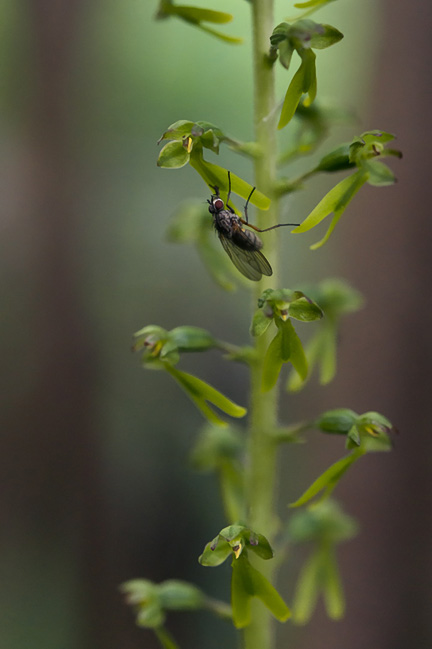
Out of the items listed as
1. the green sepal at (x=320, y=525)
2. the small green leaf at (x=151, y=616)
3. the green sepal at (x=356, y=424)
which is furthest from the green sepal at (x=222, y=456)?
the green sepal at (x=356, y=424)

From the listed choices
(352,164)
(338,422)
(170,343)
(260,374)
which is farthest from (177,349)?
(352,164)

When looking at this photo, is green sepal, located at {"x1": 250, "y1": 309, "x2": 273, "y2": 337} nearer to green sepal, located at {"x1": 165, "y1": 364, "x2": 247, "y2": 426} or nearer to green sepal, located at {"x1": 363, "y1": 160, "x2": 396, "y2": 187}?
green sepal, located at {"x1": 165, "y1": 364, "x2": 247, "y2": 426}

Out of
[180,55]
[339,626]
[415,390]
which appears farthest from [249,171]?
[339,626]

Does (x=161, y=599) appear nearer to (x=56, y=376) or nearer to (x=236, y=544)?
(x=236, y=544)

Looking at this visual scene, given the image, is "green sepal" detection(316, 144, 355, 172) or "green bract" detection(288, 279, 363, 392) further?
"green bract" detection(288, 279, 363, 392)

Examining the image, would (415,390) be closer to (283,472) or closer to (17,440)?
(283,472)

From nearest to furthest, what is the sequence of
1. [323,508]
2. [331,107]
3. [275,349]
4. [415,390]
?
[275,349] → [331,107] → [323,508] → [415,390]

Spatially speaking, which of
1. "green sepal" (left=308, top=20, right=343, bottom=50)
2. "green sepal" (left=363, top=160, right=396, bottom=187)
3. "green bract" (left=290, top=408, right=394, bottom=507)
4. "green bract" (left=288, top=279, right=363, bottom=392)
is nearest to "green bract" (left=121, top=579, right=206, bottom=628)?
"green bract" (left=290, top=408, right=394, bottom=507)

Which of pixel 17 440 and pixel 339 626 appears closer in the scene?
pixel 17 440
